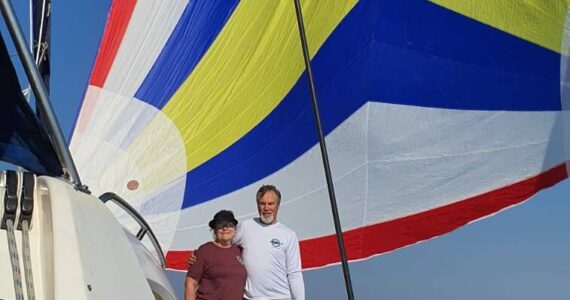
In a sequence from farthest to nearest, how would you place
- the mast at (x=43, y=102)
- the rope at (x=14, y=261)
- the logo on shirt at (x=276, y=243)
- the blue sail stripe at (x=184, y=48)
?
the blue sail stripe at (x=184, y=48), the logo on shirt at (x=276, y=243), the mast at (x=43, y=102), the rope at (x=14, y=261)

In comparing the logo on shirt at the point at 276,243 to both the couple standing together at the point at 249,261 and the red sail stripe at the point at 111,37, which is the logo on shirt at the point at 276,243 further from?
the red sail stripe at the point at 111,37

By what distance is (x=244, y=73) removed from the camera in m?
6.02

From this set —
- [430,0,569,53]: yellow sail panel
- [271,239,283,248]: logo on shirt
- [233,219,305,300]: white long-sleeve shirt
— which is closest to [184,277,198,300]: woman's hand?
[233,219,305,300]: white long-sleeve shirt

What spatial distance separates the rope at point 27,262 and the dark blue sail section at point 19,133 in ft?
1.20

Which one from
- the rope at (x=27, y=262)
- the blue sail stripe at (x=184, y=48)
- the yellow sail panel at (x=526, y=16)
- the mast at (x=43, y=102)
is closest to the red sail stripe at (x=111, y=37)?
the blue sail stripe at (x=184, y=48)

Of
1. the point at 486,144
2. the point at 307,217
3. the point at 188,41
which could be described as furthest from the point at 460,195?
the point at 188,41

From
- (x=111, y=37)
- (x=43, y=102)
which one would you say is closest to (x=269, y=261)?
(x=43, y=102)

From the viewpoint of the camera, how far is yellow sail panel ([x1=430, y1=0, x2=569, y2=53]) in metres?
5.50

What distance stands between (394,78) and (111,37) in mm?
1853

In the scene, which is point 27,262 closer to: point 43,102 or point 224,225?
point 43,102

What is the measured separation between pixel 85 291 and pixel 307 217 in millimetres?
4210

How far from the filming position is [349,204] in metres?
5.72

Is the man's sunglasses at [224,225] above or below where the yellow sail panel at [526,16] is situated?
below

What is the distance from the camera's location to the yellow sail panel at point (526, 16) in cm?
550
